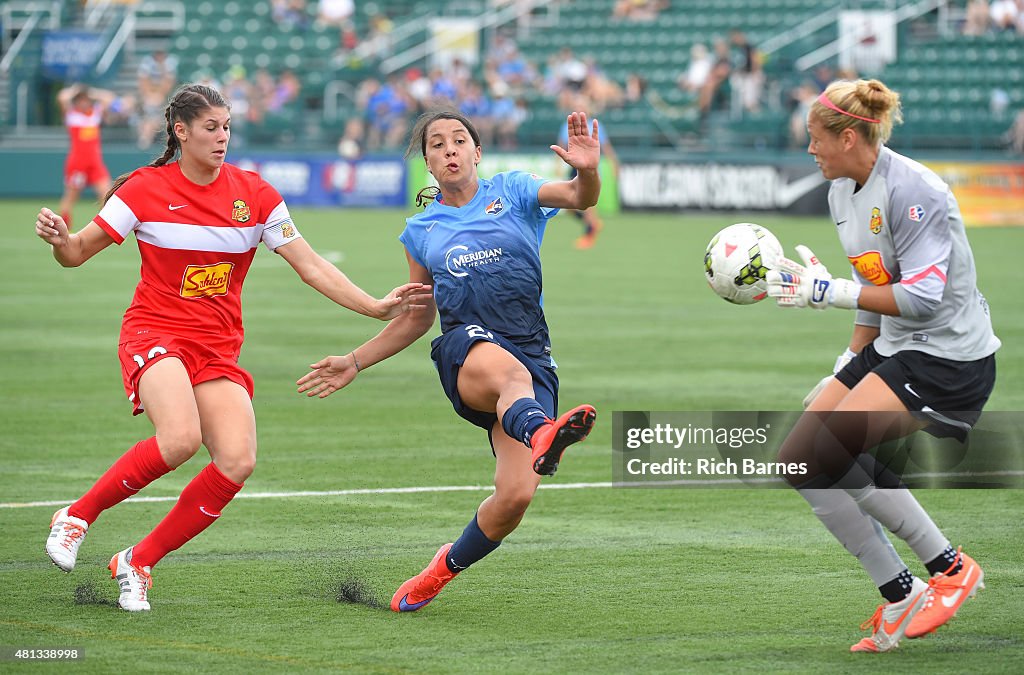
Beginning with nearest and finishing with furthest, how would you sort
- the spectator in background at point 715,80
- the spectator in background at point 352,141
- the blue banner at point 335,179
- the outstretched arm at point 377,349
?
the outstretched arm at point 377,349 → the spectator in background at point 715,80 → the spectator in background at point 352,141 → the blue banner at point 335,179

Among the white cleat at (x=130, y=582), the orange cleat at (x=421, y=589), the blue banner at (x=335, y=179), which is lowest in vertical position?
the blue banner at (x=335, y=179)

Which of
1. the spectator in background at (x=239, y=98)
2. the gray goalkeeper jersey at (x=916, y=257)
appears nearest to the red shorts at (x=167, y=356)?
the gray goalkeeper jersey at (x=916, y=257)

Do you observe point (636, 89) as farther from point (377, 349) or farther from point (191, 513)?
point (191, 513)

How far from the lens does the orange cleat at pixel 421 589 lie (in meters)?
6.30

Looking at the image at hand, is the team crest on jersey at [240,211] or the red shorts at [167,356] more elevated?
the team crest on jersey at [240,211]

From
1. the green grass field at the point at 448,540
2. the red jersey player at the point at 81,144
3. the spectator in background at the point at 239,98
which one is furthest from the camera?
the spectator in background at the point at 239,98

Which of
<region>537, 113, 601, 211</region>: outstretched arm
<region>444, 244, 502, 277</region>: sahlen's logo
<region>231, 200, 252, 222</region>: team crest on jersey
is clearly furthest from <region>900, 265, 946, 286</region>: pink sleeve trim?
<region>231, 200, 252, 222</region>: team crest on jersey

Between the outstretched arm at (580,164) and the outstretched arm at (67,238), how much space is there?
1859 mm

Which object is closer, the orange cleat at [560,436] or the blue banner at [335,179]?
the orange cleat at [560,436]

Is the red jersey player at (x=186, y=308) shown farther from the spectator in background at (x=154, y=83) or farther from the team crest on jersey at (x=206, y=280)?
the spectator in background at (x=154, y=83)

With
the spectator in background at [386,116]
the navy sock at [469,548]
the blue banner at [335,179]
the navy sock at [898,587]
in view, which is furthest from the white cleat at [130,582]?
the spectator in background at [386,116]

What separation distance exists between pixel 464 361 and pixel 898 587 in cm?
188

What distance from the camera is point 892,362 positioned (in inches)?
224

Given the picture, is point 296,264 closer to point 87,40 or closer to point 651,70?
point 651,70
